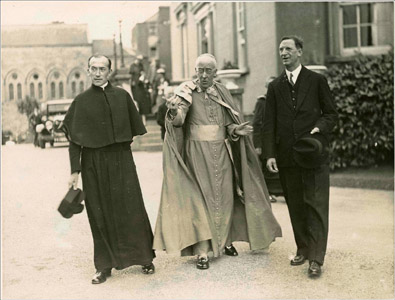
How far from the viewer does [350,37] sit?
12.1 metres

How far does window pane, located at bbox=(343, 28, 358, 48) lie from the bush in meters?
2.15

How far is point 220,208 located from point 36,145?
2.07 m

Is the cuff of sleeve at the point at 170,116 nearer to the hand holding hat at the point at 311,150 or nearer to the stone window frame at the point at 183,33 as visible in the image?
the hand holding hat at the point at 311,150

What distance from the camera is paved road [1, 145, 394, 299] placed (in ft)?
14.8

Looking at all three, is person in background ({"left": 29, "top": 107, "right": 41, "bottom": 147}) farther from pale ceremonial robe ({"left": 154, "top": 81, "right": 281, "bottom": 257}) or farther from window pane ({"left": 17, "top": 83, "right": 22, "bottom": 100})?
pale ceremonial robe ({"left": 154, "top": 81, "right": 281, "bottom": 257})

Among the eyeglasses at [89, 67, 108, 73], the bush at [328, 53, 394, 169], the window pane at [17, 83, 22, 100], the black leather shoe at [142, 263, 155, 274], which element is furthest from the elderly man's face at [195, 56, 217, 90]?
the bush at [328, 53, 394, 169]

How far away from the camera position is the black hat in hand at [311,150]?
4.80m

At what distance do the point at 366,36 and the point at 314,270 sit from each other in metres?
8.36

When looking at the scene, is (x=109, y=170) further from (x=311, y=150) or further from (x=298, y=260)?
(x=298, y=260)

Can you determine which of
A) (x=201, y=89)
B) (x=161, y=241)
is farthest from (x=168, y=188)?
(x=201, y=89)

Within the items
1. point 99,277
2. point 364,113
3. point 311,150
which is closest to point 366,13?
point 364,113

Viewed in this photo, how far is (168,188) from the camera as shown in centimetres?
525

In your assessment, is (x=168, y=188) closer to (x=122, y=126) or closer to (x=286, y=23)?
(x=122, y=126)

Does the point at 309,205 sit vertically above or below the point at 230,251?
above
